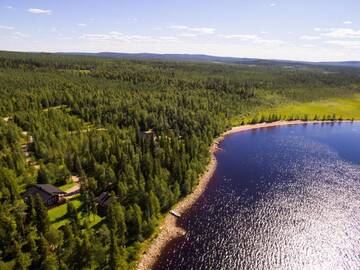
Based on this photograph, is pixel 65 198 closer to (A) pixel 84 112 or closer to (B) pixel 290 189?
(B) pixel 290 189

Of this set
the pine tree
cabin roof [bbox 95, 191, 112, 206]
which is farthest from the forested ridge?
cabin roof [bbox 95, 191, 112, 206]

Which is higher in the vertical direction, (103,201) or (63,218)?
(103,201)

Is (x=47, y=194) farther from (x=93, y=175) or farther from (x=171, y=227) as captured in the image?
(x=171, y=227)

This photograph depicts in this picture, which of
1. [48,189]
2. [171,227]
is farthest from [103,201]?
[171,227]

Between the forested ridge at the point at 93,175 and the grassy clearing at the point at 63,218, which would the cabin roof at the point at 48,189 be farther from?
the forested ridge at the point at 93,175

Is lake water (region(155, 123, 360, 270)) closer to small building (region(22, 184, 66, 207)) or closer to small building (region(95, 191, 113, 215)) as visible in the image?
small building (region(95, 191, 113, 215))

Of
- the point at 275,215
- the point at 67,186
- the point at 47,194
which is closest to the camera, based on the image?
the point at 47,194
